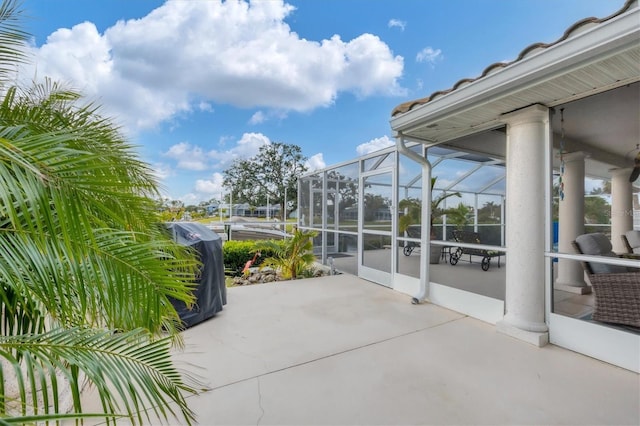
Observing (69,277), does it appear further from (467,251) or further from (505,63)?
(467,251)

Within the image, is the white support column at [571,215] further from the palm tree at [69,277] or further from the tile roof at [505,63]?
the palm tree at [69,277]

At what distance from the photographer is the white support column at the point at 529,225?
3.11 metres

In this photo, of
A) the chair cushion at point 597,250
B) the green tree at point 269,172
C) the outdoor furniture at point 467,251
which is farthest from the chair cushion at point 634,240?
the green tree at point 269,172

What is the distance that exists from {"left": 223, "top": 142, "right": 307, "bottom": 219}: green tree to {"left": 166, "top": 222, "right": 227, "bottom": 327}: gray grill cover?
1790 centimetres

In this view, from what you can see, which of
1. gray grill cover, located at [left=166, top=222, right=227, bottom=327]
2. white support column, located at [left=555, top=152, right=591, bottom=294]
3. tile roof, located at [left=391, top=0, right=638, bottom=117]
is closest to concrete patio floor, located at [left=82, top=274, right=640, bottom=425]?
gray grill cover, located at [left=166, top=222, right=227, bottom=327]

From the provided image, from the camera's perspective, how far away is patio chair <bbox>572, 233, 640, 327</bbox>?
2.69 meters

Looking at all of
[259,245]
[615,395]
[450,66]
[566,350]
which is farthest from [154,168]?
[450,66]

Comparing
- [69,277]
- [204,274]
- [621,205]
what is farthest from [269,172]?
[69,277]

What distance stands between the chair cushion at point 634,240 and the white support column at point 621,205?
9cm

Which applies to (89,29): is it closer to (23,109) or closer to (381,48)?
(23,109)

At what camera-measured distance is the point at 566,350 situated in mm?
2895

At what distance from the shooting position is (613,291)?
2.82 m

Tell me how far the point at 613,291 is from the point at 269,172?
21.3 m

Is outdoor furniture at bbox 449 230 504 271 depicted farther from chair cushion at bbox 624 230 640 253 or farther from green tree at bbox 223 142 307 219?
green tree at bbox 223 142 307 219
